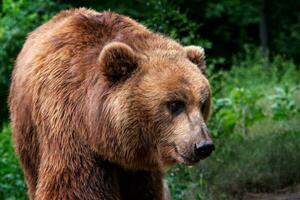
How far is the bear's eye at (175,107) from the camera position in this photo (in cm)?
557

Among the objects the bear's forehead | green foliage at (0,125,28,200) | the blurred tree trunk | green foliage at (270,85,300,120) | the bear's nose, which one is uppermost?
the bear's forehead

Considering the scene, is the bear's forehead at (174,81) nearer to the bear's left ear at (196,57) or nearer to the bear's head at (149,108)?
the bear's head at (149,108)

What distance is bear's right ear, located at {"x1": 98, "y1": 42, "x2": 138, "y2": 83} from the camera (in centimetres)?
578

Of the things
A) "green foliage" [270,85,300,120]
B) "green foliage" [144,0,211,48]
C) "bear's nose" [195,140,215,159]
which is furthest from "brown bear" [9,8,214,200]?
"green foliage" [270,85,300,120]

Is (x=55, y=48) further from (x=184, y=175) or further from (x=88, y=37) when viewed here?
(x=184, y=175)

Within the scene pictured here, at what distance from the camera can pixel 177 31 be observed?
9.14 meters

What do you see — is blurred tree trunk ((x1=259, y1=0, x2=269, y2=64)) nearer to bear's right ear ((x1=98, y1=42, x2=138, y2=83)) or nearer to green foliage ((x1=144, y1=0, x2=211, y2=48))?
green foliage ((x1=144, y1=0, x2=211, y2=48))

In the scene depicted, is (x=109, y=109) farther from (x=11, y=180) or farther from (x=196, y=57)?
(x=11, y=180)

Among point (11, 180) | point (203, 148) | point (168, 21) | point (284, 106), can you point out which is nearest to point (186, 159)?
point (203, 148)

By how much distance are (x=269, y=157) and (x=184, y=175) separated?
0.86m

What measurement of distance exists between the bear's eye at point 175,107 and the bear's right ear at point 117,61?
0.40 metres

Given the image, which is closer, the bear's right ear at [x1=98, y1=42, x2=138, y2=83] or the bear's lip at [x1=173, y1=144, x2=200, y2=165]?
the bear's lip at [x1=173, y1=144, x2=200, y2=165]

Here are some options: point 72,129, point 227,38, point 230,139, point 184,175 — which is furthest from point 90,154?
point 227,38

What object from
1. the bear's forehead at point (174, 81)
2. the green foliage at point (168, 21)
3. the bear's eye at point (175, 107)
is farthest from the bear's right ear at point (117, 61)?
the green foliage at point (168, 21)
